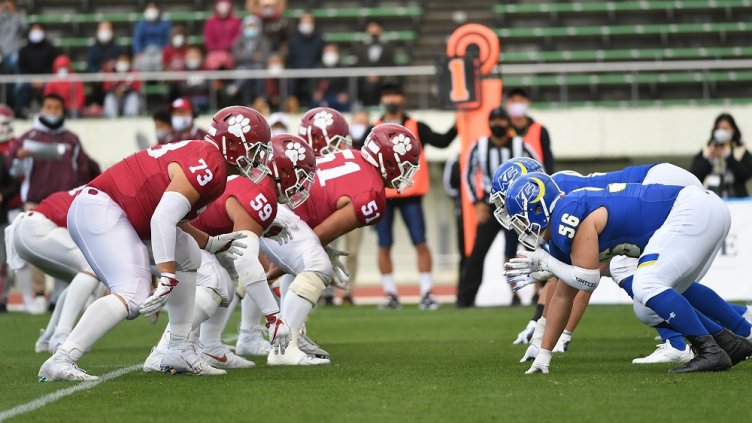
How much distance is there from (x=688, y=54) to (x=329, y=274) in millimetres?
13121

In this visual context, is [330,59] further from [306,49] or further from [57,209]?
[57,209]

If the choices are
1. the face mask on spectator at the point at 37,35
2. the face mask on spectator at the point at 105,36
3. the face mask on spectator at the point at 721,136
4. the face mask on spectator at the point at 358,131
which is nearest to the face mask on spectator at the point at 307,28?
the face mask on spectator at the point at 105,36

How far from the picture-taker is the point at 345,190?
27.1 feet

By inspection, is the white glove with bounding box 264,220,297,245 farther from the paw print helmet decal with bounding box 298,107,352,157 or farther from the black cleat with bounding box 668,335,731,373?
the black cleat with bounding box 668,335,731,373

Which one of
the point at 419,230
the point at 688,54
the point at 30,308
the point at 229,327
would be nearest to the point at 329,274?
the point at 229,327

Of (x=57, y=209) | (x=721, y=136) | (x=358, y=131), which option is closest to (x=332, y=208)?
(x=57, y=209)

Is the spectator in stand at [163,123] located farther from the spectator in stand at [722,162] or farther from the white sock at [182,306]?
the spectator in stand at [722,162]

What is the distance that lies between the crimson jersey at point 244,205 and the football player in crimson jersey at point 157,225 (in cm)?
39

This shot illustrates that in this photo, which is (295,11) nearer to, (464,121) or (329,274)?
(464,121)

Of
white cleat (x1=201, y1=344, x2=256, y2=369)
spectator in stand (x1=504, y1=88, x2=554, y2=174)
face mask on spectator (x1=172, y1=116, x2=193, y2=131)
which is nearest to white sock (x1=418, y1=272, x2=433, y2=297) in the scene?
spectator in stand (x1=504, y1=88, x2=554, y2=174)

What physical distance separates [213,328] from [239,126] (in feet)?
5.30

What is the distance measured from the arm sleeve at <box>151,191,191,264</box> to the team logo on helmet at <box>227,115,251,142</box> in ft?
1.83

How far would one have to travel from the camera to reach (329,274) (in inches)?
318

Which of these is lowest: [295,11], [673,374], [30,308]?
[30,308]
